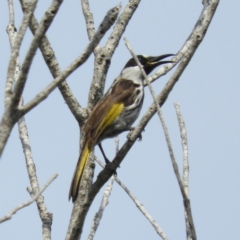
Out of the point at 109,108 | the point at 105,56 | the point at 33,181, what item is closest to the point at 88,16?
the point at 105,56

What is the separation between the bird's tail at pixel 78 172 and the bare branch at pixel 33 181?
24 cm

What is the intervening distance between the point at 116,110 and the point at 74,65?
294cm

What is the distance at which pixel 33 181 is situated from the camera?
408cm

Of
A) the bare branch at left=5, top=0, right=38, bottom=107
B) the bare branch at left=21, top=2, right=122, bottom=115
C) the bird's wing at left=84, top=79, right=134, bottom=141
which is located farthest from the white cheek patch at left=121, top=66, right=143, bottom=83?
the bare branch at left=5, top=0, right=38, bottom=107

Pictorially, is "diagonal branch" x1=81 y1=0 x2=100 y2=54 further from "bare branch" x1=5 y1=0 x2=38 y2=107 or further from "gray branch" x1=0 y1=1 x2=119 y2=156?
"bare branch" x1=5 y1=0 x2=38 y2=107

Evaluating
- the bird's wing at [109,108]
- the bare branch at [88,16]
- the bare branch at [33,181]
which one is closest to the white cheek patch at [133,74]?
the bird's wing at [109,108]

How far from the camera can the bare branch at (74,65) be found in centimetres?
257

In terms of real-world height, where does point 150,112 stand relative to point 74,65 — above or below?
above

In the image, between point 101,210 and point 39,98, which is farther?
point 101,210

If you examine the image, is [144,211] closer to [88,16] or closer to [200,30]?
[200,30]

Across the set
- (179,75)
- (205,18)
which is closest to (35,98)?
(179,75)

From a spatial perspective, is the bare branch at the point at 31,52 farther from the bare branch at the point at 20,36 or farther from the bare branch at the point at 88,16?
the bare branch at the point at 88,16

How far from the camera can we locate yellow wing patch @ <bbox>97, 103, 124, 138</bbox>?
208 inches

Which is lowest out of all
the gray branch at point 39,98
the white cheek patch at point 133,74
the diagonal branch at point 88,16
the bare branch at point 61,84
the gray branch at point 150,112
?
the gray branch at point 39,98
